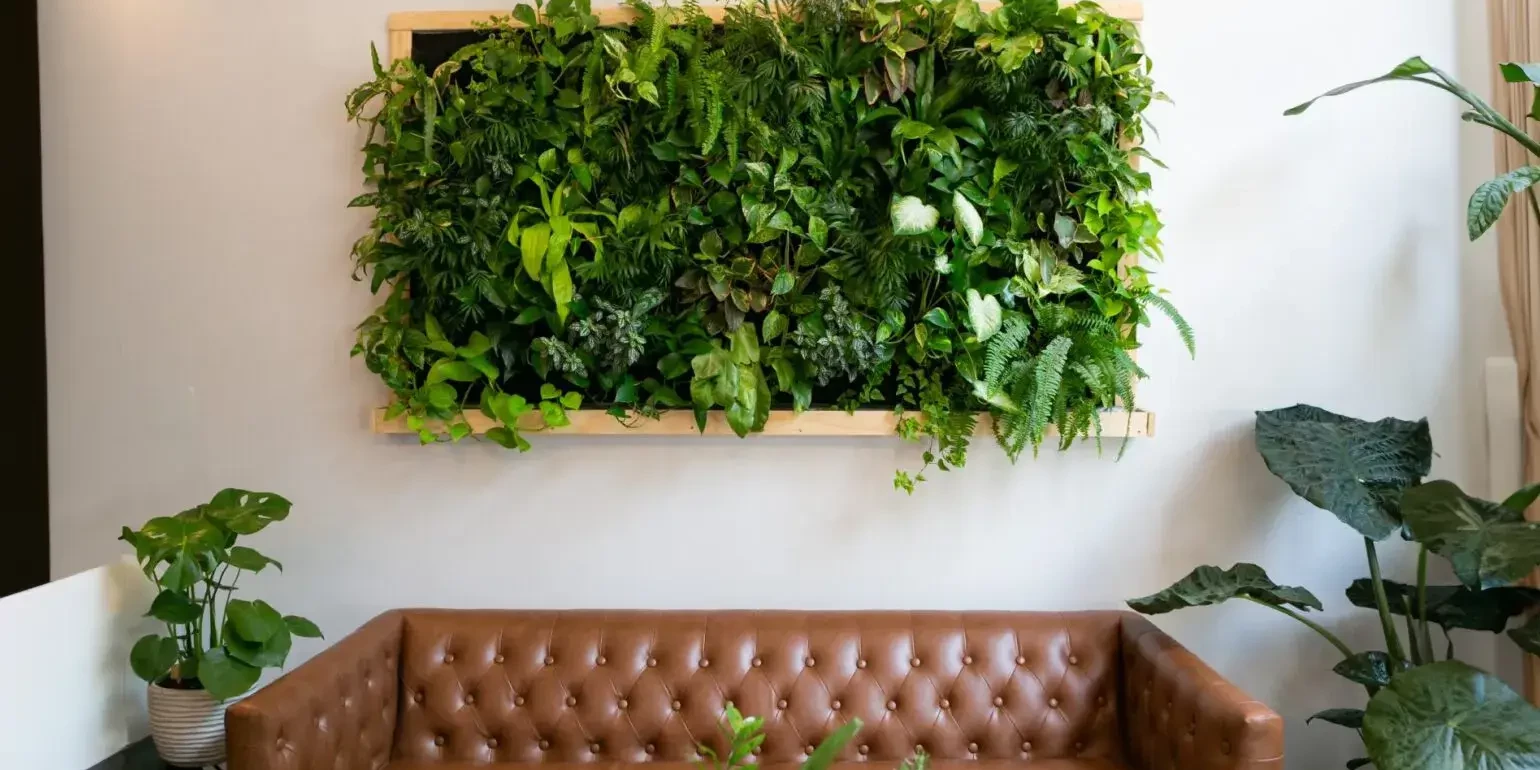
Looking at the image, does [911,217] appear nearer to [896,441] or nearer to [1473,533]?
[896,441]

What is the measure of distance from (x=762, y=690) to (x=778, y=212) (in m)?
1.33

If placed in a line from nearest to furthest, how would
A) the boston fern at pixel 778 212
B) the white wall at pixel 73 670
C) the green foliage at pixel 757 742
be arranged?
the green foliage at pixel 757 742 < the white wall at pixel 73 670 < the boston fern at pixel 778 212

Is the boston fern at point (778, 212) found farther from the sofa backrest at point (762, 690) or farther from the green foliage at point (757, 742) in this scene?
the green foliage at point (757, 742)

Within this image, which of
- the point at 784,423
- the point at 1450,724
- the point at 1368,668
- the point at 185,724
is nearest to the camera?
the point at 1450,724

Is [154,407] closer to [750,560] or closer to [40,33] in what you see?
[40,33]

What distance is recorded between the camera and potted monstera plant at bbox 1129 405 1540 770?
205 cm

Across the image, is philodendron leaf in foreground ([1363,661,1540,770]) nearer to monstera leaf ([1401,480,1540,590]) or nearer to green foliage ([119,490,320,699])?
monstera leaf ([1401,480,1540,590])

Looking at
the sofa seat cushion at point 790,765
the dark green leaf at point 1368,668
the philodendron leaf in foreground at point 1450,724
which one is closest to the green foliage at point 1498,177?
the philodendron leaf in foreground at point 1450,724

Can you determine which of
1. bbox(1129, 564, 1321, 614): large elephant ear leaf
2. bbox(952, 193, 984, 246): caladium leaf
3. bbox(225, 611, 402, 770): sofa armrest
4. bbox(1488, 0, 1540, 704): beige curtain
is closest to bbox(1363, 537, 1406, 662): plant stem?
bbox(1129, 564, 1321, 614): large elephant ear leaf

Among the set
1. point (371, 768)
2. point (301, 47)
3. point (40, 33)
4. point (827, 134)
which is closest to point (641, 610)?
point (371, 768)

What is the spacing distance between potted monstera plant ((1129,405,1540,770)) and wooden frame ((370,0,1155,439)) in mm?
404

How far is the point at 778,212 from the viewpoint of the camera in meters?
2.68

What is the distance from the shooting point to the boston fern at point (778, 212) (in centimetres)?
266

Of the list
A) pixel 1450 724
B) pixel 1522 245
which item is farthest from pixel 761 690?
pixel 1522 245
